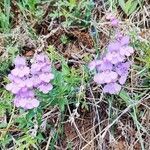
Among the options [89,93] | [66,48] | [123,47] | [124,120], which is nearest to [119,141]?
[124,120]

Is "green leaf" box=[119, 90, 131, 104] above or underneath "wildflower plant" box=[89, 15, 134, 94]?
underneath

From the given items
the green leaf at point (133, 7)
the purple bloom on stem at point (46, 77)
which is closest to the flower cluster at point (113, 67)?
the purple bloom on stem at point (46, 77)

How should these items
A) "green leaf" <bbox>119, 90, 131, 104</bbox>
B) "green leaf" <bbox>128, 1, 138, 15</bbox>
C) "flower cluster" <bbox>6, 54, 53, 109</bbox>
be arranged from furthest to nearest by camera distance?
"green leaf" <bbox>128, 1, 138, 15</bbox> → "green leaf" <bbox>119, 90, 131, 104</bbox> → "flower cluster" <bbox>6, 54, 53, 109</bbox>

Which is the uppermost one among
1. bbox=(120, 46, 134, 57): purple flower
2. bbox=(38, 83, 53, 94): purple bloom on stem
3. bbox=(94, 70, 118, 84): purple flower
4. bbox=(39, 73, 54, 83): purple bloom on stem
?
bbox=(120, 46, 134, 57): purple flower

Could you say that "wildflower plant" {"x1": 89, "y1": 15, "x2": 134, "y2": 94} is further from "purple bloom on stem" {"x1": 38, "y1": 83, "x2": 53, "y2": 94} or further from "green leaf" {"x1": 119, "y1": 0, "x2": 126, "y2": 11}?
"green leaf" {"x1": 119, "y1": 0, "x2": 126, "y2": 11}

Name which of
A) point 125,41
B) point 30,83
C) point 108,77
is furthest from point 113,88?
point 30,83

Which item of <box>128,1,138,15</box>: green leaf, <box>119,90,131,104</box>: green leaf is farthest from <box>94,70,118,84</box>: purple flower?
<box>128,1,138,15</box>: green leaf

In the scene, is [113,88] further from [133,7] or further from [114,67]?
[133,7]

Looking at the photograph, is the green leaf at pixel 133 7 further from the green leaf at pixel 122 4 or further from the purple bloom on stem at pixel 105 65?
the purple bloom on stem at pixel 105 65
